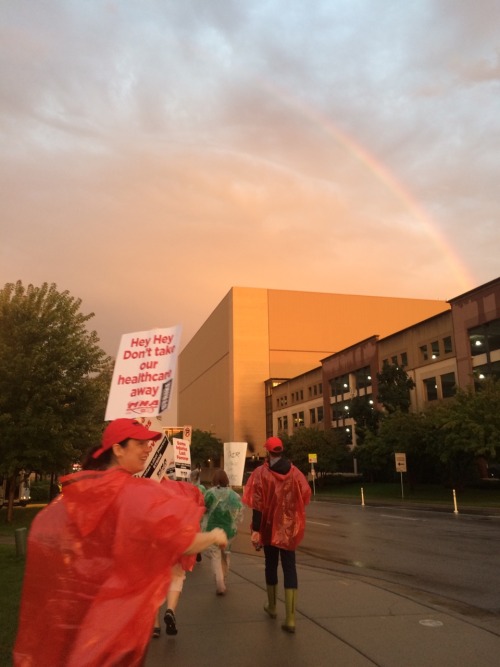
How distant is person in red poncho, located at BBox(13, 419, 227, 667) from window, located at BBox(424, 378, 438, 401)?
47.9m

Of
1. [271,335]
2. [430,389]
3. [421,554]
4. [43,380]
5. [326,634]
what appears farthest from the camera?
[271,335]

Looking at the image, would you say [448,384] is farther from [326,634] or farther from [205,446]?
[205,446]

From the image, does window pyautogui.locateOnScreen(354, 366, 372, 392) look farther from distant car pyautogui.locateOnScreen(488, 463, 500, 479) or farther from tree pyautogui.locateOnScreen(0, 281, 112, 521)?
tree pyautogui.locateOnScreen(0, 281, 112, 521)

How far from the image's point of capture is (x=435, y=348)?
48.4 m

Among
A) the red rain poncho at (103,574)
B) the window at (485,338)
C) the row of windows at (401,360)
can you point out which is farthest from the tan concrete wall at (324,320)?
the red rain poncho at (103,574)

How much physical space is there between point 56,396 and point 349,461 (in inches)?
1793

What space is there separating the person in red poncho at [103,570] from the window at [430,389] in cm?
4790

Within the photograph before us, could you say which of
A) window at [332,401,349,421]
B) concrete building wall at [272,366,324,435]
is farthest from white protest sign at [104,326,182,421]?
concrete building wall at [272,366,324,435]

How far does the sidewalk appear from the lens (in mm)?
5125

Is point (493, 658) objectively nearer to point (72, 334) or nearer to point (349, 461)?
point (72, 334)

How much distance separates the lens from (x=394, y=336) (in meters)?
55.3

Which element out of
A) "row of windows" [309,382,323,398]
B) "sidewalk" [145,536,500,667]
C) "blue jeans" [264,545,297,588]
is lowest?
"sidewalk" [145,536,500,667]

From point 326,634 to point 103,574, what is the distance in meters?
4.03

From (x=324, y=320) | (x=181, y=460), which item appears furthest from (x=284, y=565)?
(x=324, y=320)
